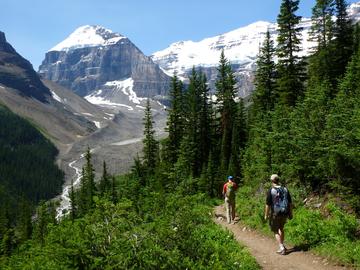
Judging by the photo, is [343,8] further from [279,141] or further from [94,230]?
[94,230]

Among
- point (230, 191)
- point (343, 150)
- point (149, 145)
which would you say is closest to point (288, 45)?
point (149, 145)

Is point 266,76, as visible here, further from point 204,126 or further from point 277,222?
point 277,222

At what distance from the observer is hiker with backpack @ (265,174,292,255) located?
12.7m

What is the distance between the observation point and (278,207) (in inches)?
498

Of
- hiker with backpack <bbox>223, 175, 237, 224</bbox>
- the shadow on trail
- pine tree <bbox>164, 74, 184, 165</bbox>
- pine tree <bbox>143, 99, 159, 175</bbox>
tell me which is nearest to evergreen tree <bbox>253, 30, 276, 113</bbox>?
pine tree <bbox>164, 74, 184, 165</bbox>

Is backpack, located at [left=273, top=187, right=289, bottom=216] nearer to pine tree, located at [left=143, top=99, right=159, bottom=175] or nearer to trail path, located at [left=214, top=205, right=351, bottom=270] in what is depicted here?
trail path, located at [left=214, top=205, right=351, bottom=270]

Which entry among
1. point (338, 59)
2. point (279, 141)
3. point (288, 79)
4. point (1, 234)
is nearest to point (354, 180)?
point (279, 141)

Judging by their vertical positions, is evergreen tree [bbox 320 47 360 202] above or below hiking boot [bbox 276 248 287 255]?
above

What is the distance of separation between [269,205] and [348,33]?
156 ft

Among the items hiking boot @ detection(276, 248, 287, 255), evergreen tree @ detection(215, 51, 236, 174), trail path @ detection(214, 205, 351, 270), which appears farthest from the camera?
evergreen tree @ detection(215, 51, 236, 174)

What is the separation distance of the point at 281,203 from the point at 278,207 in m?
0.15

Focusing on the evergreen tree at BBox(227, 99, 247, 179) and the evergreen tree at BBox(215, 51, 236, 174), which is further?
the evergreen tree at BBox(215, 51, 236, 174)

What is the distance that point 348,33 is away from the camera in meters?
53.7

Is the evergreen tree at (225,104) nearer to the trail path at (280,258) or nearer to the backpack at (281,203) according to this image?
the trail path at (280,258)
